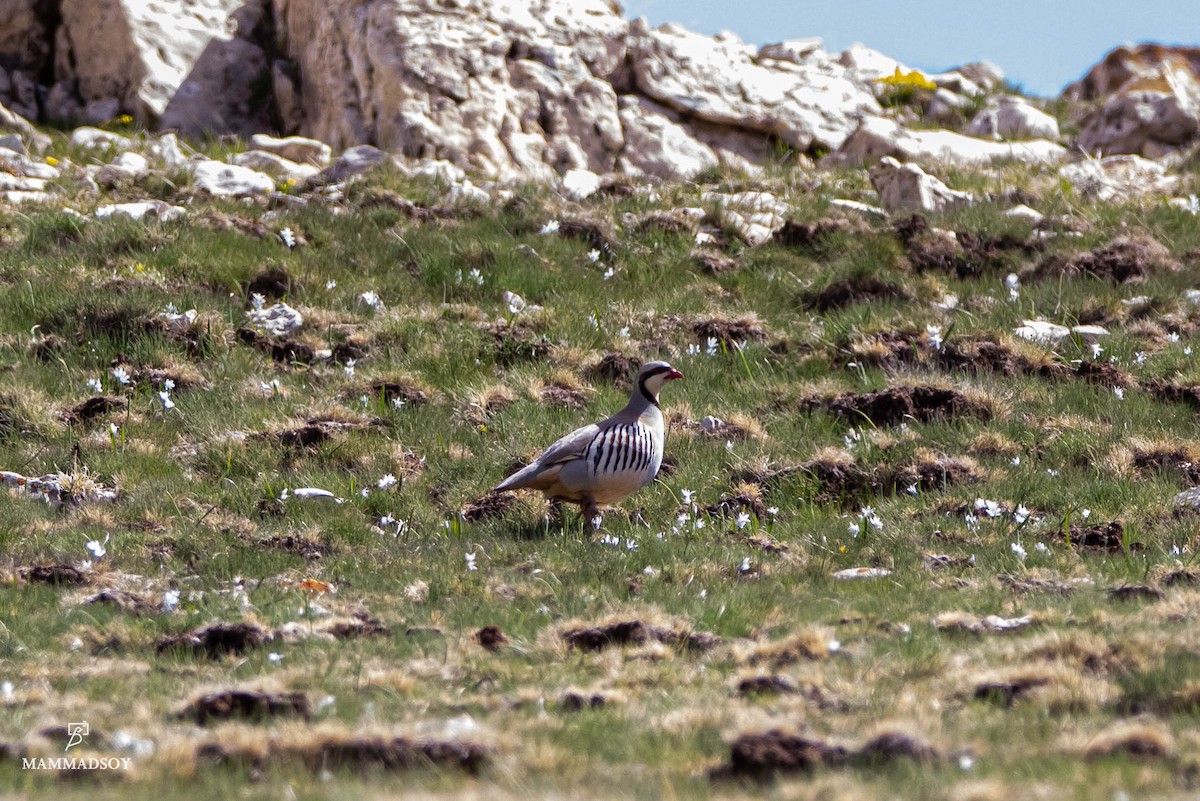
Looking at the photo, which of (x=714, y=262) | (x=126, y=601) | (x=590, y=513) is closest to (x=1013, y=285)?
(x=714, y=262)

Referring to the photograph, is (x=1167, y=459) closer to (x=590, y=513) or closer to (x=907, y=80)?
(x=590, y=513)

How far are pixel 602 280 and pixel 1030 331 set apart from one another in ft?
14.0

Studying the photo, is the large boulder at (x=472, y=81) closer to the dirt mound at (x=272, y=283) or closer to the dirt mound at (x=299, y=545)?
the dirt mound at (x=272, y=283)

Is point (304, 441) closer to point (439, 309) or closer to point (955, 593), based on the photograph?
point (439, 309)

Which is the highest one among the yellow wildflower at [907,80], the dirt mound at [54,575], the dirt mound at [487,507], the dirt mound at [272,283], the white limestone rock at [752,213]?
the yellow wildflower at [907,80]

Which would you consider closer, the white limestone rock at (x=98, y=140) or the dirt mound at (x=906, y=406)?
the dirt mound at (x=906, y=406)

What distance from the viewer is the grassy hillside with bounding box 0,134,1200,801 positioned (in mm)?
4855

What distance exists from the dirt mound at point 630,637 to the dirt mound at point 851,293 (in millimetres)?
7660

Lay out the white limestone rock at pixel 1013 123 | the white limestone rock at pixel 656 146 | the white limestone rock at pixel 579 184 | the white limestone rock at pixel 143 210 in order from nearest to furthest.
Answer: the white limestone rock at pixel 143 210, the white limestone rock at pixel 579 184, the white limestone rock at pixel 656 146, the white limestone rock at pixel 1013 123

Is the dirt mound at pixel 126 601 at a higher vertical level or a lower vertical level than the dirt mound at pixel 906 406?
lower

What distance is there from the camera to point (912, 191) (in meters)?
16.0

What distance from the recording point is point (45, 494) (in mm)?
9281

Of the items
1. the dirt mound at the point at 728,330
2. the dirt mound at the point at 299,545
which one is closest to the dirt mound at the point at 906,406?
the dirt mound at the point at 728,330

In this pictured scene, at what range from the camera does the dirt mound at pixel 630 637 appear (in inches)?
255
